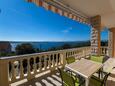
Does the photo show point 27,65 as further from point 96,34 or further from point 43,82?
point 96,34

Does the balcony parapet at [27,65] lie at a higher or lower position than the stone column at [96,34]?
lower

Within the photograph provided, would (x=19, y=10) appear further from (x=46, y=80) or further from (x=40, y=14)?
(x=46, y=80)

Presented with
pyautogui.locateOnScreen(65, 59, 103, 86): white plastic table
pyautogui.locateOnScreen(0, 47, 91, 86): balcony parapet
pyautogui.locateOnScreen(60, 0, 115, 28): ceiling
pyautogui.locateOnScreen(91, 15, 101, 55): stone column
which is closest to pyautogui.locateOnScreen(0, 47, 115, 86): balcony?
pyautogui.locateOnScreen(0, 47, 91, 86): balcony parapet

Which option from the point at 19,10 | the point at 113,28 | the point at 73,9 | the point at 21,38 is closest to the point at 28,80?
the point at 73,9

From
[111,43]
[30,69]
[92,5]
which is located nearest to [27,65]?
[30,69]

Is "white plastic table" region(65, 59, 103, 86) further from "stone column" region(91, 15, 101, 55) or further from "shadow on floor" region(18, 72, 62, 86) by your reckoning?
"stone column" region(91, 15, 101, 55)

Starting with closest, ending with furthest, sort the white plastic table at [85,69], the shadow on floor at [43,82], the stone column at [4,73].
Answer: the white plastic table at [85,69], the stone column at [4,73], the shadow on floor at [43,82]

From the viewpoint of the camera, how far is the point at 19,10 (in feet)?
36.2

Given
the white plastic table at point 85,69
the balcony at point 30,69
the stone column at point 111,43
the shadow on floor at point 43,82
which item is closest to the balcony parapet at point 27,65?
the balcony at point 30,69

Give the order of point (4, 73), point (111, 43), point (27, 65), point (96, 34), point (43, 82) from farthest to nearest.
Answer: point (111, 43), point (96, 34), point (27, 65), point (43, 82), point (4, 73)

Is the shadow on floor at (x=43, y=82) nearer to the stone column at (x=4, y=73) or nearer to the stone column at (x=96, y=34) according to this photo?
the stone column at (x=4, y=73)

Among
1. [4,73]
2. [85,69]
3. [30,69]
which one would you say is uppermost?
[85,69]

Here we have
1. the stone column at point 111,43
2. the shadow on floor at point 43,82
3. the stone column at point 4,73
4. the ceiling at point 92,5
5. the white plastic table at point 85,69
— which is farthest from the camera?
the stone column at point 111,43

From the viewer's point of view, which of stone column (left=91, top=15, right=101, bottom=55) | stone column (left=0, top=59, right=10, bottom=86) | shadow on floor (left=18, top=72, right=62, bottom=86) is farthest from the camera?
stone column (left=91, top=15, right=101, bottom=55)
